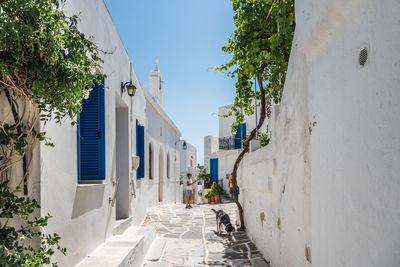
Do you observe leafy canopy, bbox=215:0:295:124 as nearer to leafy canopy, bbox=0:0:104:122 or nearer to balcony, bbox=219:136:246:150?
leafy canopy, bbox=0:0:104:122

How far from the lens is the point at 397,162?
5.48ft

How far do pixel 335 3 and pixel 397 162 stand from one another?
1312 mm

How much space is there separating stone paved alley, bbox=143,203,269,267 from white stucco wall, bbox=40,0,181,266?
0.99 m

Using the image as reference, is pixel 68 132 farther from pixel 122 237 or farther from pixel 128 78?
pixel 128 78

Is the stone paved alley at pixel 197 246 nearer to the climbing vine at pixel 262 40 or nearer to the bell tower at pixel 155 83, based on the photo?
the climbing vine at pixel 262 40

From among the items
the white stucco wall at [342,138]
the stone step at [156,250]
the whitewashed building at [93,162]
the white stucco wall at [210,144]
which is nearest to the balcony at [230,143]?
the white stucco wall at [210,144]

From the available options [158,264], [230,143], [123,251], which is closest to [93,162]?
[123,251]

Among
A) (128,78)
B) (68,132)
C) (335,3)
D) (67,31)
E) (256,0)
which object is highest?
(256,0)

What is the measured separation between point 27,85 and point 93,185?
7.89 feet

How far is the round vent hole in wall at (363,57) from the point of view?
2.04 m

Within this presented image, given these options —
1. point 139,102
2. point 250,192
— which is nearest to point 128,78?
point 139,102

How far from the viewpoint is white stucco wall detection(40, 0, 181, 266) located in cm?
338

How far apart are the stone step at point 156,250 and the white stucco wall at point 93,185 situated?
931mm

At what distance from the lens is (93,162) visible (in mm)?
4988
